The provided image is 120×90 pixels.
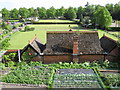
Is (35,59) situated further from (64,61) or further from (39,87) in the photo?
(39,87)

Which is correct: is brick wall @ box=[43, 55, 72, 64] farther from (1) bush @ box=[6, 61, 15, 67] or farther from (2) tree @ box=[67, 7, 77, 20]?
(2) tree @ box=[67, 7, 77, 20]

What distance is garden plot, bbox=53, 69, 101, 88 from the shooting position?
1414 centimetres

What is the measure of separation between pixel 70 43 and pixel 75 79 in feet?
21.8

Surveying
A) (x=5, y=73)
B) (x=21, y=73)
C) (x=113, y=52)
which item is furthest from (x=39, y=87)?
(x=113, y=52)

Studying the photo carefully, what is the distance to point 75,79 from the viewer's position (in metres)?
15.3

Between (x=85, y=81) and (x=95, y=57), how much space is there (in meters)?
6.34

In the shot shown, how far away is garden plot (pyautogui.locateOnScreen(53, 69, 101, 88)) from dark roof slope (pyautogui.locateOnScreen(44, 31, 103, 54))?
358cm

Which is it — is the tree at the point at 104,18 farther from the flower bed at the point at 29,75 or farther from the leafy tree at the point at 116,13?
the flower bed at the point at 29,75

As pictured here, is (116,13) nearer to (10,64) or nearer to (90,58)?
(90,58)

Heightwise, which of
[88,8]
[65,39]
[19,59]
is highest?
[88,8]

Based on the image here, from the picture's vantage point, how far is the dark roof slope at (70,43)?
2041 cm

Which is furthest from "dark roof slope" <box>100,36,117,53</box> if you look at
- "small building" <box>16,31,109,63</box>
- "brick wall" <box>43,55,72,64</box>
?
"brick wall" <box>43,55,72,64</box>

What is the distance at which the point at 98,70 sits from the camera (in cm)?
1734

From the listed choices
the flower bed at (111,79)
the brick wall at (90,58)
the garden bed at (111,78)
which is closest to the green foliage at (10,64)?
the brick wall at (90,58)
